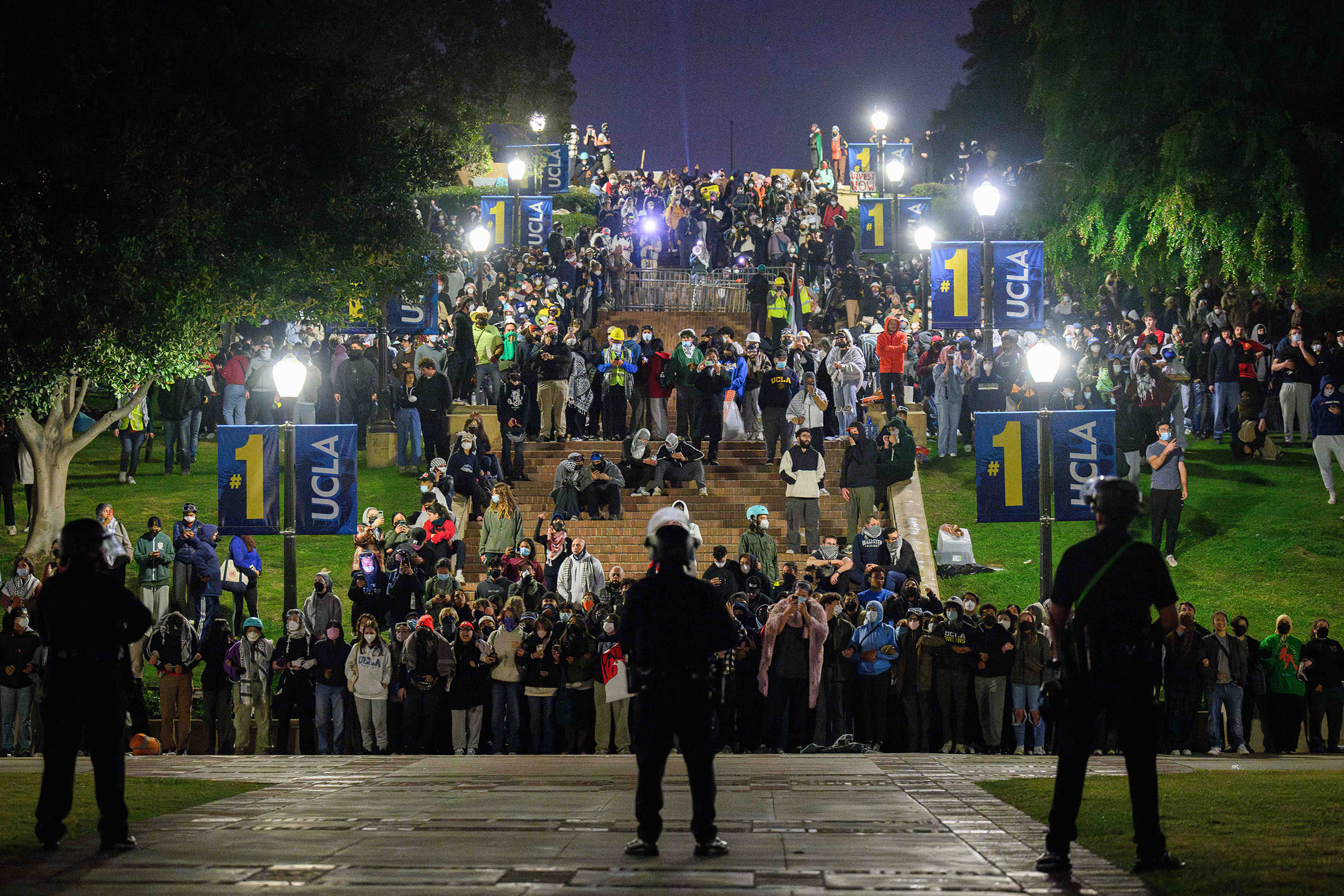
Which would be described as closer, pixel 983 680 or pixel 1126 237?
pixel 983 680

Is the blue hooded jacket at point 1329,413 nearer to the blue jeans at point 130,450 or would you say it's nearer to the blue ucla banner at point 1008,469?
the blue ucla banner at point 1008,469

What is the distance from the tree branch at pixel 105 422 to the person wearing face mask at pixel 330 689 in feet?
28.6

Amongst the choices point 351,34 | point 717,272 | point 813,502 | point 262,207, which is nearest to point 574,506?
point 813,502

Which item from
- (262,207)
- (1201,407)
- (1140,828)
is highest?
(262,207)

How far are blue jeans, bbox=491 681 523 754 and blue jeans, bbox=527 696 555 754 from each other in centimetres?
16

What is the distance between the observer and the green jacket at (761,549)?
Result: 17.8 metres

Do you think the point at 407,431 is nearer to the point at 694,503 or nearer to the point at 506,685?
the point at 694,503

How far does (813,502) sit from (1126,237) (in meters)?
11.1

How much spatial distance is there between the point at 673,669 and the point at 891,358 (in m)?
18.9

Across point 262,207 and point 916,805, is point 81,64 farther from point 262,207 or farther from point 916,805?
point 916,805

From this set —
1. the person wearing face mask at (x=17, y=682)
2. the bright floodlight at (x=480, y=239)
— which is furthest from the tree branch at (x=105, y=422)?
the bright floodlight at (x=480, y=239)

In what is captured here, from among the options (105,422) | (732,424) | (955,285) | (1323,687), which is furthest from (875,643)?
(105,422)

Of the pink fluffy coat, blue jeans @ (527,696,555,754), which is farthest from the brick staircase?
the pink fluffy coat

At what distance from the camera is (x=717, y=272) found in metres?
36.0
